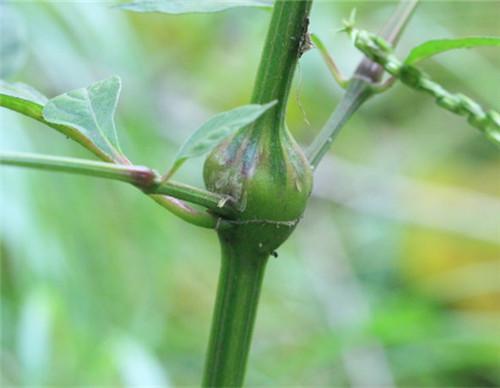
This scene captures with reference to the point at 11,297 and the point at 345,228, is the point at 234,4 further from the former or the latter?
the point at 345,228

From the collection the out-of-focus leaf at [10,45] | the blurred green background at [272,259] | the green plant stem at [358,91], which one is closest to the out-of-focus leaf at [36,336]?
the blurred green background at [272,259]

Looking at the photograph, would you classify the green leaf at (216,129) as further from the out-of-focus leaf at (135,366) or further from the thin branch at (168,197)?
the out-of-focus leaf at (135,366)

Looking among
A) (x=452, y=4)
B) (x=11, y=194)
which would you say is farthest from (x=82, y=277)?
(x=452, y=4)

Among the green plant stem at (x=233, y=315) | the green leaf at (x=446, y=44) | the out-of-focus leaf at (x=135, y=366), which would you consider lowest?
the green plant stem at (x=233, y=315)

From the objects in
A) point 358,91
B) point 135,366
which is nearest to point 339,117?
point 358,91

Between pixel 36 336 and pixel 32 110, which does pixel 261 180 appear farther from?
pixel 36 336

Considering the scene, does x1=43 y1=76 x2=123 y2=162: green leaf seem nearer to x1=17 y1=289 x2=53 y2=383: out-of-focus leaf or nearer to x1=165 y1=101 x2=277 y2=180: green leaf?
x1=165 y1=101 x2=277 y2=180: green leaf
